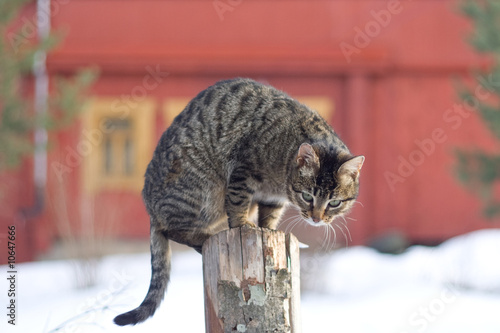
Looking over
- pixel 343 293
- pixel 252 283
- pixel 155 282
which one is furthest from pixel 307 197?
pixel 343 293

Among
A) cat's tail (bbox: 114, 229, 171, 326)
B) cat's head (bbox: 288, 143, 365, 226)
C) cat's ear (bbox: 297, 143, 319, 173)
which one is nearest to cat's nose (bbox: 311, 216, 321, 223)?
cat's head (bbox: 288, 143, 365, 226)

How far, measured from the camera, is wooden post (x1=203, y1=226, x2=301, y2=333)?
3197mm

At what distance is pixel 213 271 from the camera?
328 cm

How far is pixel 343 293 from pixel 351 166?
478cm

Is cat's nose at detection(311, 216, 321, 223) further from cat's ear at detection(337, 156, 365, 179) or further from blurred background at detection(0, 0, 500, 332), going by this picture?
blurred background at detection(0, 0, 500, 332)

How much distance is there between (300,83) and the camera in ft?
38.8

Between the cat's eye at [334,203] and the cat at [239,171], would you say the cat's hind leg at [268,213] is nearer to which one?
the cat at [239,171]

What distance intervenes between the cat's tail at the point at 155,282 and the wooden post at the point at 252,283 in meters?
0.41

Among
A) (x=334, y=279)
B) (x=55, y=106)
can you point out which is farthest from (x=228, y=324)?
(x=55, y=106)

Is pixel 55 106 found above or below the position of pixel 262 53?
below

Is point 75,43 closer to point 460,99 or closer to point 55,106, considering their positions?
point 55,106

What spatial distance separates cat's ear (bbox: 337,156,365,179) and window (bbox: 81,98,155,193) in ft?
27.2

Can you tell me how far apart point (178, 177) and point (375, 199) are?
28.5 ft

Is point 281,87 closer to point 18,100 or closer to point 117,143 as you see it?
point 117,143
